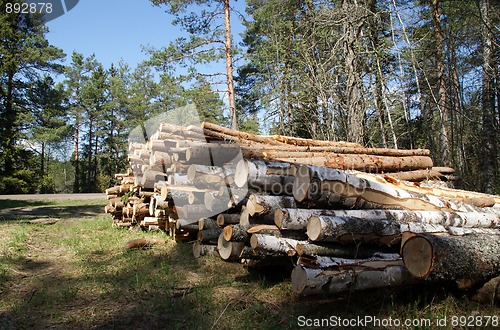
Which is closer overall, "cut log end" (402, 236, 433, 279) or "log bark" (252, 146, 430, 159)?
"cut log end" (402, 236, 433, 279)

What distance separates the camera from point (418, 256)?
2850mm

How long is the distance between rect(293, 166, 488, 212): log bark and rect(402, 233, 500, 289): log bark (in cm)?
100

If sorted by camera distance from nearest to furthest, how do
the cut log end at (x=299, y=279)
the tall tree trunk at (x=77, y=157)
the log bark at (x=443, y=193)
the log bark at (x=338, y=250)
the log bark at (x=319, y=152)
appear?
the cut log end at (x=299, y=279)
the log bark at (x=338, y=250)
the log bark at (x=443, y=193)
the log bark at (x=319, y=152)
the tall tree trunk at (x=77, y=157)

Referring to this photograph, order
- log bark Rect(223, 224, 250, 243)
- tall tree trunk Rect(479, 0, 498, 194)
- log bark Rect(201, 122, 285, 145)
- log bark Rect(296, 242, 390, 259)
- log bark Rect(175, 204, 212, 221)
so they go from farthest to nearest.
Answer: tall tree trunk Rect(479, 0, 498, 194), log bark Rect(201, 122, 285, 145), log bark Rect(175, 204, 212, 221), log bark Rect(223, 224, 250, 243), log bark Rect(296, 242, 390, 259)

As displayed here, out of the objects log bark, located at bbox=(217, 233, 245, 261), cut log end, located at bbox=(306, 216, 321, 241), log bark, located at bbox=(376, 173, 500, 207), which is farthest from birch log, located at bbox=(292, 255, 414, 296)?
log bark, located at bbox=(376, 173, 500, 207)

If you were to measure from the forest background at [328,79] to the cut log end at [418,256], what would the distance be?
5302mm

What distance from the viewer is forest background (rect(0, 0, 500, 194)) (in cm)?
825

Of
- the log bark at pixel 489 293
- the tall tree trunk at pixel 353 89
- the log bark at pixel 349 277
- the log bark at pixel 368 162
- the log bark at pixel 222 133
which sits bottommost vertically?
the log bark at pixel 489 293

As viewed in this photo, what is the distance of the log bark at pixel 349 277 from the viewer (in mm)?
3057

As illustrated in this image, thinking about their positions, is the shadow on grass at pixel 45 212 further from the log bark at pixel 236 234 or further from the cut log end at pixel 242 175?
the log bark at pixel 236 234

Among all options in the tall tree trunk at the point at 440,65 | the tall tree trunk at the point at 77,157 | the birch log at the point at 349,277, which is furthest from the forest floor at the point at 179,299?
the tall tree trunk at the point at 77,157

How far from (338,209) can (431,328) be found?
59.4 inches

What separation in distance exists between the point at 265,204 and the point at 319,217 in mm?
753

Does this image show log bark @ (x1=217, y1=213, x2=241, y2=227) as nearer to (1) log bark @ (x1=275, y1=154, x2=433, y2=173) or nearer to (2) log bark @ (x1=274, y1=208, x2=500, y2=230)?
(2) log bark @ (x1=274, y1=208, x2=500, y2=230)
